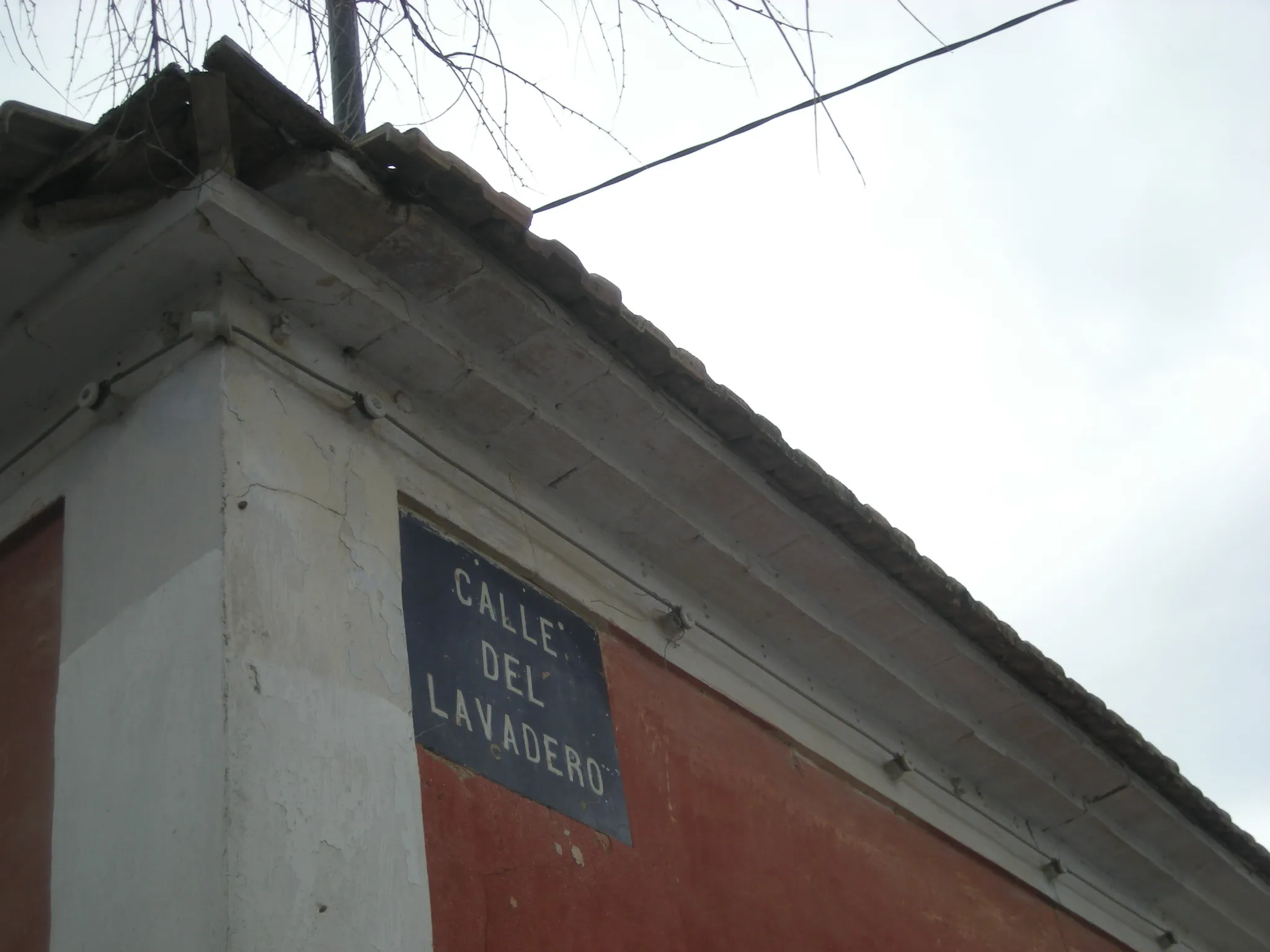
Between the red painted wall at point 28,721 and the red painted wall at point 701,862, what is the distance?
789 mm

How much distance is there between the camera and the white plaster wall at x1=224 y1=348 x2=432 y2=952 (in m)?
2.51

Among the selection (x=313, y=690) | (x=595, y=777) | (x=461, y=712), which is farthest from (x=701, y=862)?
(x=313, y=690)

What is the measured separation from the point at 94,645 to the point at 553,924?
1.21 m

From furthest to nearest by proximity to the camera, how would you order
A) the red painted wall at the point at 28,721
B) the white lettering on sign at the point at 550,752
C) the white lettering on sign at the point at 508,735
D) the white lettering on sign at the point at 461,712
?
the white lettering on sign at the point at 550,752
the white lettering on sign at the point at 508,735
the white lettering on sign at the point at 461,712
the red painted wall at the point at 28,721

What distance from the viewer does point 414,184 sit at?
3389 mm

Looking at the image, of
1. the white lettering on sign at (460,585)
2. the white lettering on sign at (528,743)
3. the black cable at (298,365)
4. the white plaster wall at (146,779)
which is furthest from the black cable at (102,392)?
the white lettering on sign at (528,743)

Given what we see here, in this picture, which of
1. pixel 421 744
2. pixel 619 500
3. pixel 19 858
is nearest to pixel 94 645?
pixel 19 858

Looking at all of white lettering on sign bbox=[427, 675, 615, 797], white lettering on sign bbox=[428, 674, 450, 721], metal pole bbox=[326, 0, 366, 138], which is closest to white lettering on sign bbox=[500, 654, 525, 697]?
white lettering on sign bbox=[427, 675, 615, 797]

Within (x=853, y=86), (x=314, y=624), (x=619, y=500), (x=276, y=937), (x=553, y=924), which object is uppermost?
(x=853, y=86)

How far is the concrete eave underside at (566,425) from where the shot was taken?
330cm

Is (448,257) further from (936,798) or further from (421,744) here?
(936,798)

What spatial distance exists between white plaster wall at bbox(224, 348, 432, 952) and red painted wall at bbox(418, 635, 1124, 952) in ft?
0.64

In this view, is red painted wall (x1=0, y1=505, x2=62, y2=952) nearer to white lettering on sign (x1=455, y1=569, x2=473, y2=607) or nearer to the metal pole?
white lettering on sign (x1=455, y1=569, x2=473, y2=607)

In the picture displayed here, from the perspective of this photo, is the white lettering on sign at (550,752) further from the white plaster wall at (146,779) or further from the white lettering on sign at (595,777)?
the white plaster wall at (146,779)
